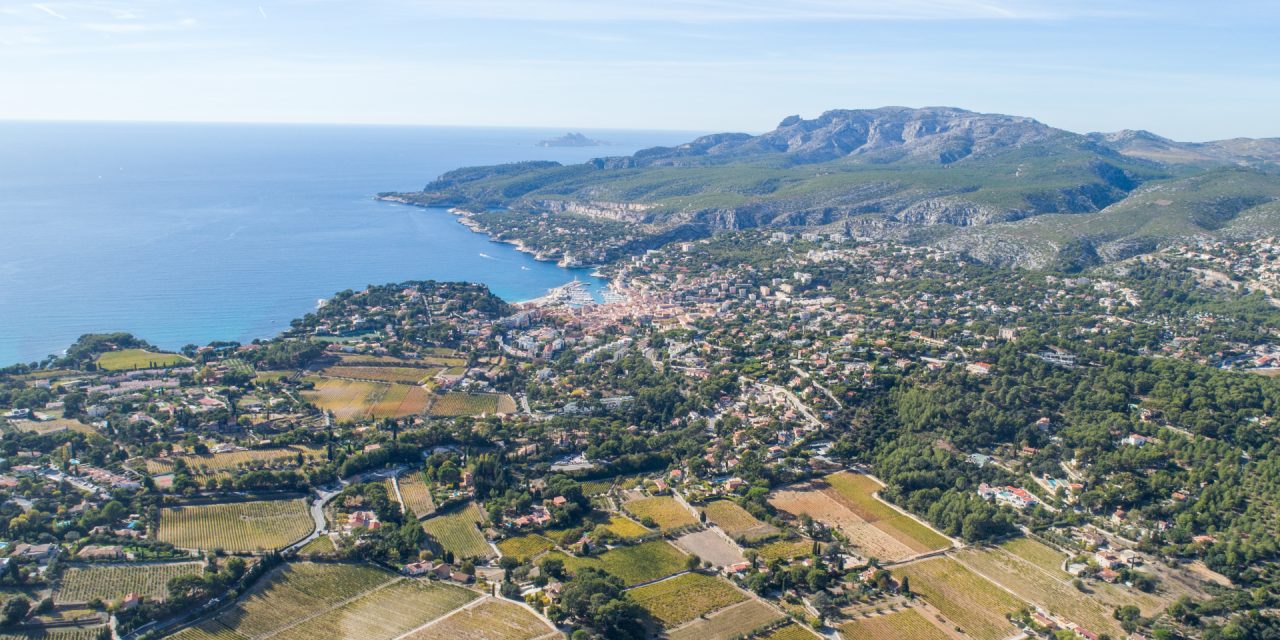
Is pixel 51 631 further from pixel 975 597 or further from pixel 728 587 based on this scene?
pixel 975 597

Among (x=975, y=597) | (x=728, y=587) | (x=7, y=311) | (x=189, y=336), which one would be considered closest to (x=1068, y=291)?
(x=975, y=597)

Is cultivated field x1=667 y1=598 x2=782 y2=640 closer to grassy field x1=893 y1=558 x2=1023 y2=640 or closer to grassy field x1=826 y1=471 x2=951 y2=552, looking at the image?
grassy field x1=893 y1=558 x2=1023 y2=640

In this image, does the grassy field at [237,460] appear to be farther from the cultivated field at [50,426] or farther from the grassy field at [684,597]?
the grassy field at [684,597]

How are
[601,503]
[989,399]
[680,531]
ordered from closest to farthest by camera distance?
[680,531] < [601,503] < [989,399]

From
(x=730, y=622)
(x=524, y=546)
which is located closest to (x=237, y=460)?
(x=524, y=546)

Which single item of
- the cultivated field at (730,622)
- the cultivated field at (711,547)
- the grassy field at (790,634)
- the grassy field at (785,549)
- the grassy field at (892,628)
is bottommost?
the grassy field at (892,628)

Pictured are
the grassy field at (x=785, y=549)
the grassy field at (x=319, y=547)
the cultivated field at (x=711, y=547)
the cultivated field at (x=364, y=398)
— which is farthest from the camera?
the cultivated field at (x=364, y=398)

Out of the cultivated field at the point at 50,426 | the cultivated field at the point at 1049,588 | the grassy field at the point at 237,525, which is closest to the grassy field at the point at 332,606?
the grassy field at the point at 237,525

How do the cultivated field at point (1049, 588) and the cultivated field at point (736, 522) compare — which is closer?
the cultivated field at point (1049, 588)
